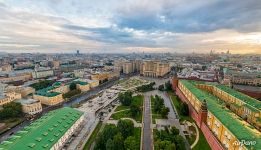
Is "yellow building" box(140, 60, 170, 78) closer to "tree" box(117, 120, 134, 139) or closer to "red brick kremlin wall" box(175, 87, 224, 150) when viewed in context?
"red brick kremlin wall" box(175, 87, 224, 150)

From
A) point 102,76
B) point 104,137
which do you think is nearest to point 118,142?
point 104,137

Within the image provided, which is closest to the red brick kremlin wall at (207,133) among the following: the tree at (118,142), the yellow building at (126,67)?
the tree at (118,142)

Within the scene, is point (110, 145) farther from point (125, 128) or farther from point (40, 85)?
point (40, 85)

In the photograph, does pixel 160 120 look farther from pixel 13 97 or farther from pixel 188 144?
pixel 13 97

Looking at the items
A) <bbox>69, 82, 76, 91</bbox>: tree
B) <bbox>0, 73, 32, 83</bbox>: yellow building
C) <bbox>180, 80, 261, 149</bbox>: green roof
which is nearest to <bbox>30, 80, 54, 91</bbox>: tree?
<bbox>69, 82, 76, 91</bbox>: tree

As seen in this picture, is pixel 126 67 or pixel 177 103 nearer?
pixel 177 103

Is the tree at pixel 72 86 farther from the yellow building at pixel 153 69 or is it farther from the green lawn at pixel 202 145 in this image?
the yellow building at pixel 153 69
